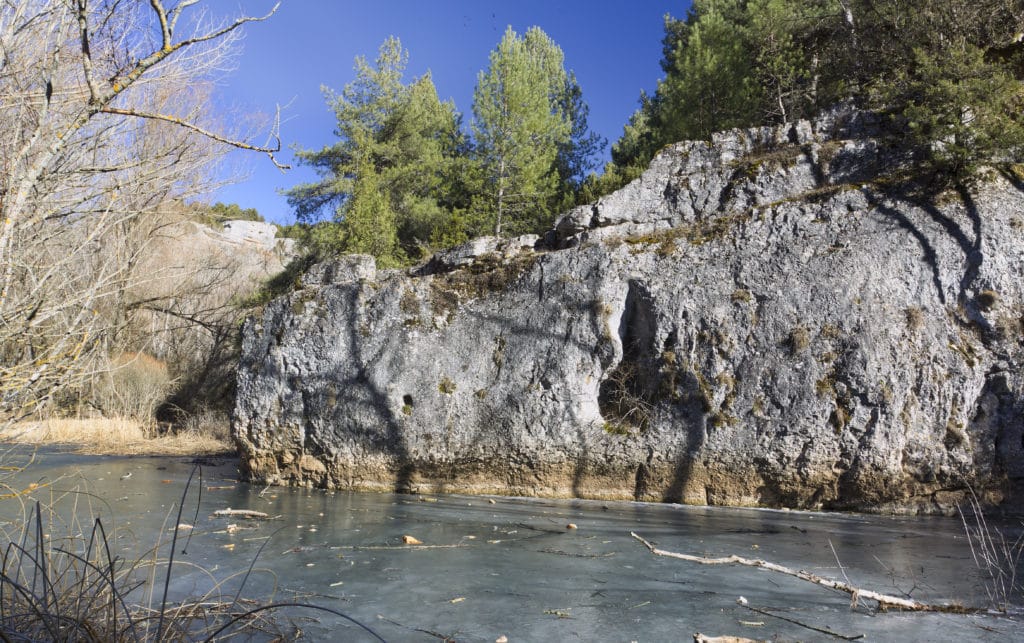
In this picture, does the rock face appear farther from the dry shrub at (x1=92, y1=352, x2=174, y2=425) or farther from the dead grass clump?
the dry shrub at (x1=92, y1=352, x2=174, y2=425)

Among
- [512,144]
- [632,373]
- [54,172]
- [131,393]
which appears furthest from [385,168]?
[54,172]

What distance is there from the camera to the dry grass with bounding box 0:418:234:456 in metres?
12.8

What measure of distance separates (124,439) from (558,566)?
13033 millimetres

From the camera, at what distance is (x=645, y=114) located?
2336 cm

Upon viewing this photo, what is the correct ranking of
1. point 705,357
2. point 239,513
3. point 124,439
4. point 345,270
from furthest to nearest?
1. point 124,439
2. point 345,270
3. point 705,357
4. point 239,513

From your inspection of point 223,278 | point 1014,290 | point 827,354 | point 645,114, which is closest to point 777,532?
point 827,354

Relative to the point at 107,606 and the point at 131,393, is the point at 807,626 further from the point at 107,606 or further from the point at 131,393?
the point at 131,393

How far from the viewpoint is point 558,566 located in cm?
444

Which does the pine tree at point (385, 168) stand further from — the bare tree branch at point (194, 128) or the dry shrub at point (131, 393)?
the bare tree branch at point (194, 128)

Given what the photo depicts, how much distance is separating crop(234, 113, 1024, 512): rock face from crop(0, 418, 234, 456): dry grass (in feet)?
16.6

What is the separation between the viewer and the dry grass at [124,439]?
12773 mm

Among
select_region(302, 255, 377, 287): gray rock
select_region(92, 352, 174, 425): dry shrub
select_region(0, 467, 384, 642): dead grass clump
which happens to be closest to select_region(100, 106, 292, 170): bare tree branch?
select_region(0, 467, 384, 642): dead grass clump

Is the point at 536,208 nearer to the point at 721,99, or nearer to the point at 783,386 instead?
the point at 721,99

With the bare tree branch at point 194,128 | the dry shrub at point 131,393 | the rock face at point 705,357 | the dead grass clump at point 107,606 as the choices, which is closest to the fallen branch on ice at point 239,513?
the dead grass clump at point 107,606
